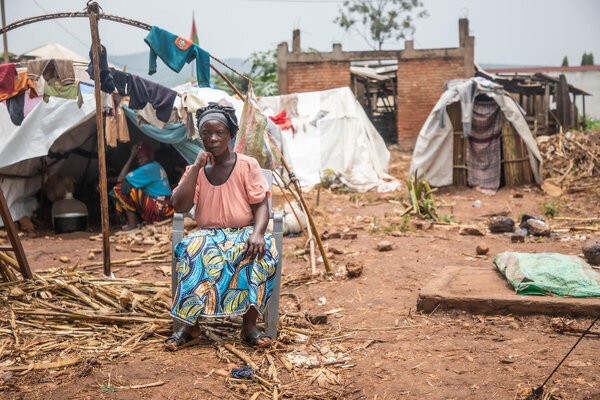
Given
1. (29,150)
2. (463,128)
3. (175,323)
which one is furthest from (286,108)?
(175,323)

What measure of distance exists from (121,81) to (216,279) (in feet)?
11.8

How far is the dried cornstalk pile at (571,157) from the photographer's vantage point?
10.4m

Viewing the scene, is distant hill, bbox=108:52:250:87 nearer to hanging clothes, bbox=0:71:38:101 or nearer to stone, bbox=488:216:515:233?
hanging clothes, bbox=0:71:38:101

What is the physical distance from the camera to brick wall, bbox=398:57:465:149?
1478 cm

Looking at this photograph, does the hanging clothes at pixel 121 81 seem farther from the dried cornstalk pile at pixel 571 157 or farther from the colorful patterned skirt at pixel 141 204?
the dried cornstalk pile at pixel 571 157

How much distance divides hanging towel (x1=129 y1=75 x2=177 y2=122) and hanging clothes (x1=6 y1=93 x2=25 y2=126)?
3.87 feet

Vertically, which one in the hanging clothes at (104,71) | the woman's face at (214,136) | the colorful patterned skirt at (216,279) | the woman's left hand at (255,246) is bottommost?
the colorful patterned skirt at (216,279)

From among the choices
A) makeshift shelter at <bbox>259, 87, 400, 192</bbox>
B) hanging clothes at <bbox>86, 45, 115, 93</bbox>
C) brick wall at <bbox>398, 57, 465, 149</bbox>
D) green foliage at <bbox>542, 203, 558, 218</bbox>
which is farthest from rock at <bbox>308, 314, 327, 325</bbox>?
brick wall at <bbox>398, 57, 465, 149</bbox>

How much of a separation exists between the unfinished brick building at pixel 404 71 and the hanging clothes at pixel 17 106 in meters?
9.93

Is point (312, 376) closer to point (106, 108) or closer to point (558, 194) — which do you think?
Result: point (106, 108)

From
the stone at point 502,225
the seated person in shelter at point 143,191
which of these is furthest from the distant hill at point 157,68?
the stone at point 502,225

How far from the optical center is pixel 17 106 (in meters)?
6.02

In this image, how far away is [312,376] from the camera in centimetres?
267

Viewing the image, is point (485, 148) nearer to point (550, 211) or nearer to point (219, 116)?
point (550, 211)
